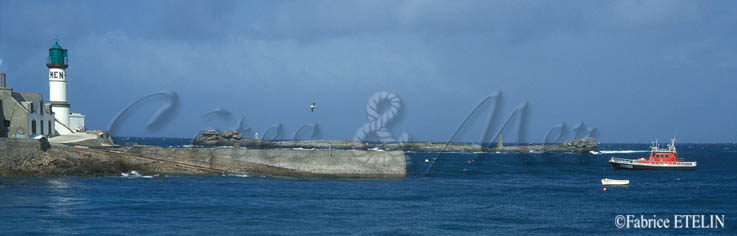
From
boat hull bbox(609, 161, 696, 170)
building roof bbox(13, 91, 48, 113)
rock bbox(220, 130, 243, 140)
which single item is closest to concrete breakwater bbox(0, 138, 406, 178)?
building roof bbox(13, 91, 48, 113)

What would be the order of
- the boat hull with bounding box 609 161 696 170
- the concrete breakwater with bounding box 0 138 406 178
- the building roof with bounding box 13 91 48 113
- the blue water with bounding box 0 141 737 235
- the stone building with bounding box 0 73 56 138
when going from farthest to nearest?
the boat hull with bounding box 609 161 696 170 < the building roof with bounding box 13 91 48 113 < the stone building with bounding box 0 73 56 138 < the concrete breakwater with bounding box 0 138 406 178 < the blue water with bounding box 0 141 737 235

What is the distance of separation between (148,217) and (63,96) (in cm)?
3692

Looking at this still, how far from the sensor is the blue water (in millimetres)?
27531

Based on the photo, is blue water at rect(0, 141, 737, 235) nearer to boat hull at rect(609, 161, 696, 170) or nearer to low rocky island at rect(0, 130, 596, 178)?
low rocky island at rect(0, 130, 596, 178)

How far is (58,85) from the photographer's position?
59656mm

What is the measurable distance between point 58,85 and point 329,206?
38.0 meters

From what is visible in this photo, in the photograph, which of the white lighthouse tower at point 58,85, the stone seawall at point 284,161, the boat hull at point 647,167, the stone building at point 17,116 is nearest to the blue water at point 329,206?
the stone seawall at point 284,161

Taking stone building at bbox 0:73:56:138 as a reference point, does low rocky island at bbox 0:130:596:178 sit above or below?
below

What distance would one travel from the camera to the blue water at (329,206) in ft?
90.3

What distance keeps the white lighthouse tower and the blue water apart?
17.4 m

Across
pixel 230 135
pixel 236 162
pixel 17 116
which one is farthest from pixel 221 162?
pixel 230 135

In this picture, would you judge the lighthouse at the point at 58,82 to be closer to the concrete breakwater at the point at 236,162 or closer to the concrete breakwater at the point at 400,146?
the concrete breakwater at the point at 236,162

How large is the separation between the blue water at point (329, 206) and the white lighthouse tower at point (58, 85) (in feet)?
57.0

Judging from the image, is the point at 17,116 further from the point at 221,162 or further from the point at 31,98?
the point at 221,162
